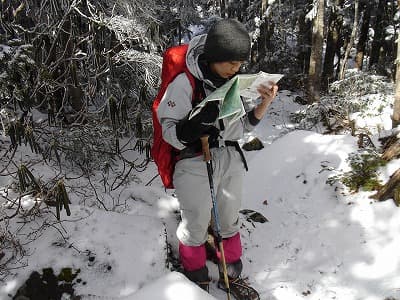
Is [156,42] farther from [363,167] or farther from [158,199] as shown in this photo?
[363,167]

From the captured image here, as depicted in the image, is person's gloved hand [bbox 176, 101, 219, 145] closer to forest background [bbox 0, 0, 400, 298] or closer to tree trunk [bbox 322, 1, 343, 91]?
forest background [bbox 0, 0, 400, 298]

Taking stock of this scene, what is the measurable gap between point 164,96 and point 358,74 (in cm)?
1235

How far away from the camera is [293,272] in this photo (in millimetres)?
3865

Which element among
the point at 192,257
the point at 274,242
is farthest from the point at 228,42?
the point at 274,242

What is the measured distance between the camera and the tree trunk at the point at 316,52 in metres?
12.5

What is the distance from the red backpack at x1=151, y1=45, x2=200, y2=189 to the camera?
2977 mm

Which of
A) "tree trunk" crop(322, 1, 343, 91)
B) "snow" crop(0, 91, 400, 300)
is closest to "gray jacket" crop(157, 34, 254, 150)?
"snow" crop(0, 91, 400, 300)

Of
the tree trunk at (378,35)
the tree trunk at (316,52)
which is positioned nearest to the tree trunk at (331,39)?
the tree trunk at (378,35)

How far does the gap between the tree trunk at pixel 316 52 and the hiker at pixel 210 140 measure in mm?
10801

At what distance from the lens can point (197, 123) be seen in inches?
107

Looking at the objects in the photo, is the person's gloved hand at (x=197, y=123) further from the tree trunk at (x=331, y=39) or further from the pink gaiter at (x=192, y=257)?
the tree trunk at (x=331, y=39)

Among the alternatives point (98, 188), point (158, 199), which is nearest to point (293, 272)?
point (158, 199)

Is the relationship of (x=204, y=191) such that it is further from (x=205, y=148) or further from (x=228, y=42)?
(x=228, y=42)

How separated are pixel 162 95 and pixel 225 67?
0.62 meters
